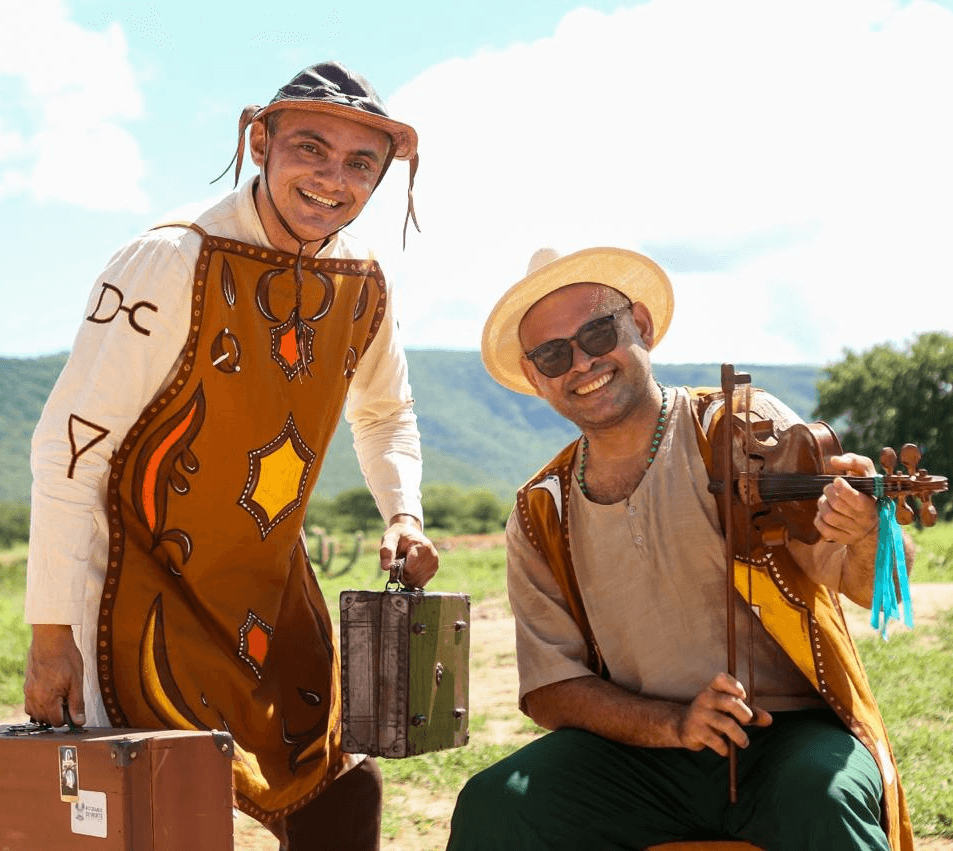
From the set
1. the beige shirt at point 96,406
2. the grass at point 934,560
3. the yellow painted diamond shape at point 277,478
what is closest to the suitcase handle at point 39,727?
the beige shirt at point 96,406

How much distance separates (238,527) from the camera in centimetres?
354

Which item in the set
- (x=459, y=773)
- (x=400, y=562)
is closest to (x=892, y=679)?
(x=459, y=773)

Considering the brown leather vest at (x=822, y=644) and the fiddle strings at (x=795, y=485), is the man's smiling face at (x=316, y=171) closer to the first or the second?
the brown leather vest at (x=822, y=644)

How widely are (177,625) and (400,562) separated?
0.67 m

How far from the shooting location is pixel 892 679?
24.5 ft

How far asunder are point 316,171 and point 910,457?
169 centimetres

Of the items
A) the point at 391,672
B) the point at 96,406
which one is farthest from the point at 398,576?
the point at 96,406

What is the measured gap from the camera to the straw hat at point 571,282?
3891 millimetres

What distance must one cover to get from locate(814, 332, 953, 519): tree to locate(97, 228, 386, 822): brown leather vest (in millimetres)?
36310

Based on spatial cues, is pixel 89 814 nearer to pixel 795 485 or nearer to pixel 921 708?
pixel 795 485

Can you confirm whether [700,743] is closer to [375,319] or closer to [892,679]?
[375,319]

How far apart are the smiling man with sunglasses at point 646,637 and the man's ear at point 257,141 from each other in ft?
2.78

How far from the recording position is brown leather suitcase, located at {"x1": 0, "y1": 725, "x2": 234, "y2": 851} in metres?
2.79

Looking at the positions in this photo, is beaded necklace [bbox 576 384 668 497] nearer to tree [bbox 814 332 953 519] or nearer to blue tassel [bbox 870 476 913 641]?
blue tassel [bbox 870 476 913 641]
